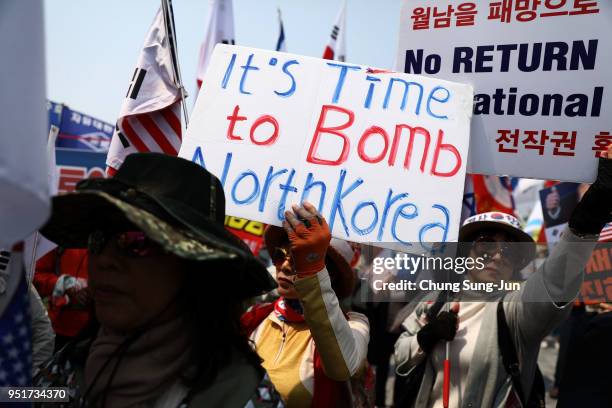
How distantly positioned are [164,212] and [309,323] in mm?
741

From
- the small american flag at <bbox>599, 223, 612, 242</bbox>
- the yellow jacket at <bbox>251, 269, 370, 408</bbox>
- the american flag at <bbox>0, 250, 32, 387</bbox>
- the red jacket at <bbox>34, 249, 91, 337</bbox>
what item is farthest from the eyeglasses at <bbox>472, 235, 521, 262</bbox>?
the red jacket at <bbox>34, 249, 91, 337</bbox>

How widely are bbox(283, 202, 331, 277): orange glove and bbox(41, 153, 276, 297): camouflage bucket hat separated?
0.27 metres

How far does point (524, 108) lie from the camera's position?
7.41 ft

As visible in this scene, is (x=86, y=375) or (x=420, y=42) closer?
(x=86, y=375)

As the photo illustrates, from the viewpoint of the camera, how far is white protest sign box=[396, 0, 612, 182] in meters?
2.16

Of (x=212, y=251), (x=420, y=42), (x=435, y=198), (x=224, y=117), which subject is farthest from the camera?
(x=420, y=42)

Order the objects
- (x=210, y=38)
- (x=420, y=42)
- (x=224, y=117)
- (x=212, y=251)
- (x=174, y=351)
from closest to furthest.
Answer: (x=212, y=251)
(x=174, y=351)
(x=224, y=117)
(x=420, y=42)
(x=210, y=38)

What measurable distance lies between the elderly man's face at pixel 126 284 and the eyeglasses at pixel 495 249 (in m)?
1.72

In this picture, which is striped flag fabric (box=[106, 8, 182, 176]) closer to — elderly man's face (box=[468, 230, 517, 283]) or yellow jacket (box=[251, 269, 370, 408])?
yellow jacket (box=[251, 269, 370, 408])

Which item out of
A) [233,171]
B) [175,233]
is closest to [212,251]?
[175,233]

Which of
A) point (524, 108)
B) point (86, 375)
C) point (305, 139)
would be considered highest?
point (524, 108)

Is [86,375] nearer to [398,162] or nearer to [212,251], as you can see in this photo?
[212,251]

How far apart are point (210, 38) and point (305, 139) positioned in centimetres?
332

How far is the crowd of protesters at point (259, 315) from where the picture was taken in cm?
142
